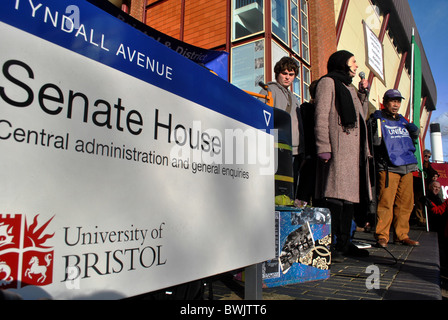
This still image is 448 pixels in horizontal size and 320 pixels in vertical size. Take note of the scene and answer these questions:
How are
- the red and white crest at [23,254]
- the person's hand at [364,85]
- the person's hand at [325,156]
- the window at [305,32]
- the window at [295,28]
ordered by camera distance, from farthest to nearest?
the window at [305,32]
the window at [295,28]
the person's hand at [364,85]
the person's hand at [325,156]
the red and white crest at [23,254]

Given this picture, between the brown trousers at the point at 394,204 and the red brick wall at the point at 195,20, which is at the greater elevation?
the red brick wall at the point at 195,20

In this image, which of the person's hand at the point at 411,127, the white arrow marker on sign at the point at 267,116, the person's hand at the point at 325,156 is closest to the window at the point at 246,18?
the person's hand at the point at 411,127

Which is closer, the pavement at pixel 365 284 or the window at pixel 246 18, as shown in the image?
the pavement at pixel 365 284

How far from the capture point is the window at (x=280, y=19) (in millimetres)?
8086

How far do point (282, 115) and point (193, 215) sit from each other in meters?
1.59

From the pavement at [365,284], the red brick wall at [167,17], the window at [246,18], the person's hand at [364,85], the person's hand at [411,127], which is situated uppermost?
the red brick wall at [167,17]

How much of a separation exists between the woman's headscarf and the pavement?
4.06ft

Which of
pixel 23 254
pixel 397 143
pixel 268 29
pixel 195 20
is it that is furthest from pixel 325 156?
pixel 195 20

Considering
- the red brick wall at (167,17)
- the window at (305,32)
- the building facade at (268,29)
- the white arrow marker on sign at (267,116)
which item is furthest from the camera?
the red brick wall at (167,17)

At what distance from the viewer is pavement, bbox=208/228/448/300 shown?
6.48 ft

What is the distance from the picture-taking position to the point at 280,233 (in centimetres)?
225

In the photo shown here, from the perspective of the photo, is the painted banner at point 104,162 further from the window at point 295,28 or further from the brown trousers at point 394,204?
the window at point 295,28

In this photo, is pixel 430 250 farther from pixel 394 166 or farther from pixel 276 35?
pixel 276 35

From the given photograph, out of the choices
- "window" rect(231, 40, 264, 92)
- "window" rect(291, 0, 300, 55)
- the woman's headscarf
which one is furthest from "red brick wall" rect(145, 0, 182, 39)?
the woman's headscarf
